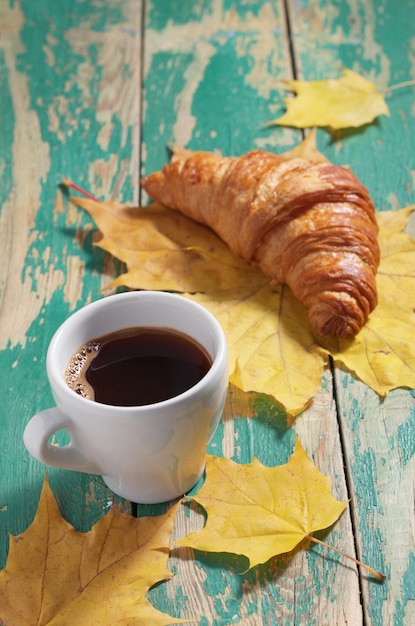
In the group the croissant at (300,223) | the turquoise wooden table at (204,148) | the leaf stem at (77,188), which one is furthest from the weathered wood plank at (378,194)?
the leaf stem at (77,188)

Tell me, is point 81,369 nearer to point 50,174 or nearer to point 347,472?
point 347,472

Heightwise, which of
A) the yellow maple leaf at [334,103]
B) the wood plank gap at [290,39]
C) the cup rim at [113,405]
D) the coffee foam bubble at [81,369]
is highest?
the wood plank gap at [290,39]

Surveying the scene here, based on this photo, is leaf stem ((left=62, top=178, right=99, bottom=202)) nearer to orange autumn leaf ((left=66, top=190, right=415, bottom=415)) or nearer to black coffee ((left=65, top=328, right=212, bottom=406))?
orange autumn leaf ((left=66, top=190, right=415, bottom=415))

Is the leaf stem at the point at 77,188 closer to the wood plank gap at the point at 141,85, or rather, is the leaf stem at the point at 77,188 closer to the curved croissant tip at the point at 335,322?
the wood plank gap at the point at 141,85

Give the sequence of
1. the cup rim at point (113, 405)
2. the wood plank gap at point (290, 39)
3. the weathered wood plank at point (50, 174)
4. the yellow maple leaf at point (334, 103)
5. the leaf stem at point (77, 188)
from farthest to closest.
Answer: the wood plank gap at point (290, 39), the yellow maple leaf at point (334, 103), the leaf stem at point (77, 188), the weathered wood plank at point (50, 174), the cup rim at point (113, 405)

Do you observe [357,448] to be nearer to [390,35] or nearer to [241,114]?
[241,114]

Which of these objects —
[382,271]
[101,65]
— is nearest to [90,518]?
[382,271]
